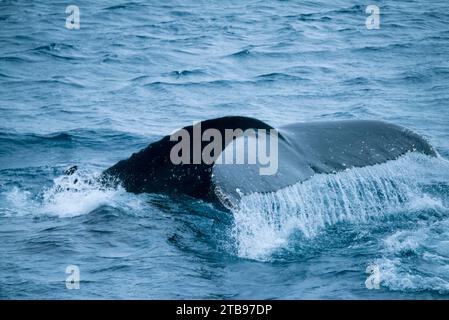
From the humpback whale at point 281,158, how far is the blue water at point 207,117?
0.38ft

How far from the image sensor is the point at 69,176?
24.1 feet

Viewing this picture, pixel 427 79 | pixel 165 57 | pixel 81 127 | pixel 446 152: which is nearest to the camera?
pixel 446 152

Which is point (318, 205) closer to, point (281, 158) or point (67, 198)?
point (281, 158)

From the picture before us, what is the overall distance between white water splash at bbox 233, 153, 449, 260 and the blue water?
0.07 feet

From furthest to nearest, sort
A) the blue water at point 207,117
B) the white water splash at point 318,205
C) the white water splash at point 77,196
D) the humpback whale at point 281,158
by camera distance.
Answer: the white water splash at point 77,196, the blue water at point 207,117, the white water splash at point 318,205, the humpback whale at point 281,158

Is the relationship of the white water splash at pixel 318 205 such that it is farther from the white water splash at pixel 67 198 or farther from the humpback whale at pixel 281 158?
the white water splash at pixel 67 198

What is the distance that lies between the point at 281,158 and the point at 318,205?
7.29ft

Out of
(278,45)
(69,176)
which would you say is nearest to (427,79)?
(278,45)

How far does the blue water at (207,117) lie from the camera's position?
4.94 metres

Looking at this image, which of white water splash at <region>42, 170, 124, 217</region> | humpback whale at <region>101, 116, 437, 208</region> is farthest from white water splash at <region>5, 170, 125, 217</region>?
humpback whale at <region>101, 116, 437, 208</region>

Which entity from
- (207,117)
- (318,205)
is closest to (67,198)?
(318,205)

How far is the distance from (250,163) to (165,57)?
39.6 ft

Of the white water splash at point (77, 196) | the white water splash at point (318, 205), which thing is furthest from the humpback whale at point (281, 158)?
the white water splash at point (77, 196)
